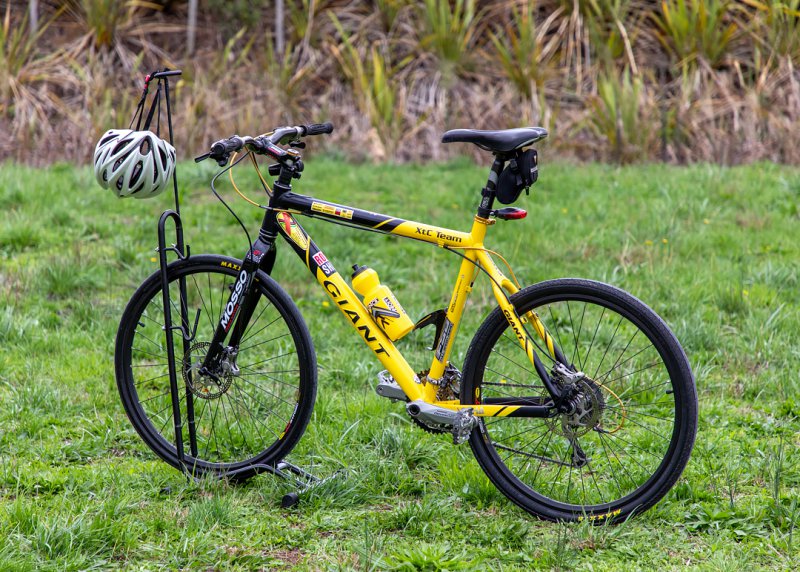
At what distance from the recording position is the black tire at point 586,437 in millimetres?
3221

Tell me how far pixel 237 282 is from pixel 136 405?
79 cm

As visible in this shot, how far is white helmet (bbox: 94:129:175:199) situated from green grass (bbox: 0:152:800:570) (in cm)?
119

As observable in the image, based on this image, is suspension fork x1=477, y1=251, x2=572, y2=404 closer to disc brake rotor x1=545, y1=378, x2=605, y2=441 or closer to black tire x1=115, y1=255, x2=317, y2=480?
disc brake rotor x1=545, y1=378, x2=605, y2=441

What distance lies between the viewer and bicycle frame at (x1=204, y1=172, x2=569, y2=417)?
3.38 meters

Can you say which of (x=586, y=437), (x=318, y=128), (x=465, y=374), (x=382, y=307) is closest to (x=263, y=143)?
(x=318, y=128)

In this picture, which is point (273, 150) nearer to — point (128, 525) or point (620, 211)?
point (128, 525)

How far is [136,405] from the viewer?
3951mm

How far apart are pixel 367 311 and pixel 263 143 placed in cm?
76

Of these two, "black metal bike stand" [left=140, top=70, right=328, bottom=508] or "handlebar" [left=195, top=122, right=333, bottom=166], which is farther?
"black metal bike stand" [left=140, top=70, right=328, bottom=508]

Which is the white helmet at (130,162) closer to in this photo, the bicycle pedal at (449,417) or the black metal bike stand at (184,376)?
the black metal bike stand at (184,376)

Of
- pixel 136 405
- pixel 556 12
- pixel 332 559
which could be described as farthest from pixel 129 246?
pixel 556 12

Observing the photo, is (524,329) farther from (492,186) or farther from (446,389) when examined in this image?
(492,186)

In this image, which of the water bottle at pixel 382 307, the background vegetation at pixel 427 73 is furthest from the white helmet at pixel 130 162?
the background vegetation at pixel 427 73

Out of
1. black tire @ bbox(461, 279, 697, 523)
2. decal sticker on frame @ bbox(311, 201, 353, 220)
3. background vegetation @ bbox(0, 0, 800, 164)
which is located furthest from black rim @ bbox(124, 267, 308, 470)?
background vegetation @ bbox(0, 0, 800, 164)
